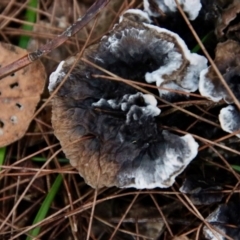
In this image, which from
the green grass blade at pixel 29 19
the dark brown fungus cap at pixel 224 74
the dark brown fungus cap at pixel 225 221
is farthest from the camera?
the green grass blade at pixel 29 19

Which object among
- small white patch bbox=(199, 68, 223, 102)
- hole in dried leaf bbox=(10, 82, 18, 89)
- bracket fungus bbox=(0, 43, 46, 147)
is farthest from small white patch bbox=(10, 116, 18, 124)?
small white patch bbox=(199, 68, 223, 102)

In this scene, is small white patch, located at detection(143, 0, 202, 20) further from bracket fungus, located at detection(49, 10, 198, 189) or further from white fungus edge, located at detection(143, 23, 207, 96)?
white fungus edge, located at detection(143, 23, 207, 96)

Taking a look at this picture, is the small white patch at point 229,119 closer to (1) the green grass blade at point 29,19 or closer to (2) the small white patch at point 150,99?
(2) the small white patch at point 150,99

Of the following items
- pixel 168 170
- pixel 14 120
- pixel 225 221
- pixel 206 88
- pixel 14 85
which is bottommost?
pixel 225 221

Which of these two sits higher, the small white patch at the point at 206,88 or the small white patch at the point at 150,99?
the small white patch at the point at 150,99

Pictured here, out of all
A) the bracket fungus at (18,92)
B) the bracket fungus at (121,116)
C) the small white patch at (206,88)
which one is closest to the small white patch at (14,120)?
the bracket fungus at (18,92)

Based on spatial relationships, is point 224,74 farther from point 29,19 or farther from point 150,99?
point 29,19

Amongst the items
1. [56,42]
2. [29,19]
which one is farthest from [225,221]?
[29,19]
